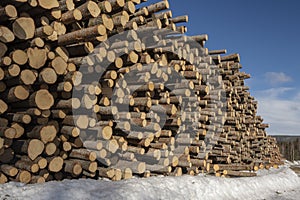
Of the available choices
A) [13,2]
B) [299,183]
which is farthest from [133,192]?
[299,183]

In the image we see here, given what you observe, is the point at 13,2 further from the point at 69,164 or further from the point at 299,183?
the point at 299,183

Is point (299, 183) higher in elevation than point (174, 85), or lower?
lower

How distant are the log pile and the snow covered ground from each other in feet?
0.98

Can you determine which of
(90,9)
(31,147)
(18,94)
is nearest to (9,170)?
(31,147)

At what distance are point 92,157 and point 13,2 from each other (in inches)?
105

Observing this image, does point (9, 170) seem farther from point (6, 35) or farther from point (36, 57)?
point (6, 35)

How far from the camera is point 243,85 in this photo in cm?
1016

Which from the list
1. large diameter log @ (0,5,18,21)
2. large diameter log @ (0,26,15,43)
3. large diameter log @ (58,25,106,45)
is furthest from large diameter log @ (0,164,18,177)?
large diameter log @ (0,5,18,21)

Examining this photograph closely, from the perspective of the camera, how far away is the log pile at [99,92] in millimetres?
4344

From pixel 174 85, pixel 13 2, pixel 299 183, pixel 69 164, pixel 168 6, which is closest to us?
pixel 13 2

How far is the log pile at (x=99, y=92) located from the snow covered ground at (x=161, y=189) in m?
0.30

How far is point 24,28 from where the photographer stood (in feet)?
14.0

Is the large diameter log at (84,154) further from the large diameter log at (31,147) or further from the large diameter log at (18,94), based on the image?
the large diameter log at (18,94)

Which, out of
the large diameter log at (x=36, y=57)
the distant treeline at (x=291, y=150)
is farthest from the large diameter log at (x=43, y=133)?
the distant treeline at (x=291, y=150)
